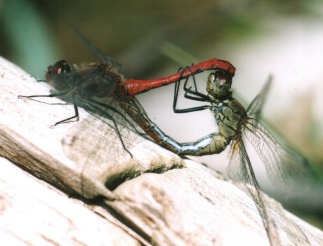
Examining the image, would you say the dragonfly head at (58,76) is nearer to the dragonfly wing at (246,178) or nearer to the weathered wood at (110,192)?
the weathered wood at (110,192)

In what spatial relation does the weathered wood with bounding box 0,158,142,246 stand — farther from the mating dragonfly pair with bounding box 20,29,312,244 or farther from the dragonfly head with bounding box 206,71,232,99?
the dragonfly head with bounding box 206,71,232,99

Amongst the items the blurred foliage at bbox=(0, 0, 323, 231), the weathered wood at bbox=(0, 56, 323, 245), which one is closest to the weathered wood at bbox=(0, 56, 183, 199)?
the weathered wood at bbox=(0, 56, 323, 245)

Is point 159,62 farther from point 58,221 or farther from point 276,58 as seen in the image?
point 58,221

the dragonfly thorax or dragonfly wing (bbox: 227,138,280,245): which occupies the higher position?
the dragonfly thorax

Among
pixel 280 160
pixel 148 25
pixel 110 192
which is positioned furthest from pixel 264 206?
pixel 148 25

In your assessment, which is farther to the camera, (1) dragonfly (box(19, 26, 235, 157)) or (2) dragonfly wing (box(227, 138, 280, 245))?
(1) dragonfly (box(19, 26, 235, 157))

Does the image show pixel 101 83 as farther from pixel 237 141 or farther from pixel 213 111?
pixel 237 141

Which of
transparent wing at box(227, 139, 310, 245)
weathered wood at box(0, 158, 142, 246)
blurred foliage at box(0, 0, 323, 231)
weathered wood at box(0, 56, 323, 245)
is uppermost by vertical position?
blurred foliage at box(0, 0, 323, 231)

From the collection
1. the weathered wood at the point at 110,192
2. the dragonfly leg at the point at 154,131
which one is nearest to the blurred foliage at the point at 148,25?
the dragonfly leg at the point at 154,131
